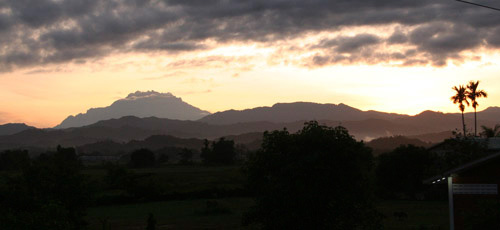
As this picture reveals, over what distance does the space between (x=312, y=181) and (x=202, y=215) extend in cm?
3261

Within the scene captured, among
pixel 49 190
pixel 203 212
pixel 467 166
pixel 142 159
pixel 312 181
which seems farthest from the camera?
pixel 142 159

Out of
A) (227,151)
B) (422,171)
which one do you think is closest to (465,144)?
(422,171)

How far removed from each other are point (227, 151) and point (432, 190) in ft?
238

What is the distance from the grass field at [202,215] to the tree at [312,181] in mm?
13383

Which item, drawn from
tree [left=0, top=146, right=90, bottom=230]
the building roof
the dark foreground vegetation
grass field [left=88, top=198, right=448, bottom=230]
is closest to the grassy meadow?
grass field [left=88, top=198, right=448, bottom=230]

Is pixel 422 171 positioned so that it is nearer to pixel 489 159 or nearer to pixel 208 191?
pixel 208 191

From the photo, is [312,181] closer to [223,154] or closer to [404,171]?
[404,171]

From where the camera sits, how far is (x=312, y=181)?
2567cm

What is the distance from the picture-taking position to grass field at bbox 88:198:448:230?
149 feet

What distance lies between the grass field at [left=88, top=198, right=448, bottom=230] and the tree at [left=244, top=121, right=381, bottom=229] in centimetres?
1338

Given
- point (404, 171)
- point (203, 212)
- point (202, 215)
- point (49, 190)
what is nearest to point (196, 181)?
point (203, 212)

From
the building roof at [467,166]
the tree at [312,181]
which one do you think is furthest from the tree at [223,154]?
the building roof at [467,166]

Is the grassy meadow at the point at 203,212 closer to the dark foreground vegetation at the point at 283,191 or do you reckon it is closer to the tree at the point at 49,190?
the dark foreground vegetation at the point at 283,191

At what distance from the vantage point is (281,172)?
26094 mm
